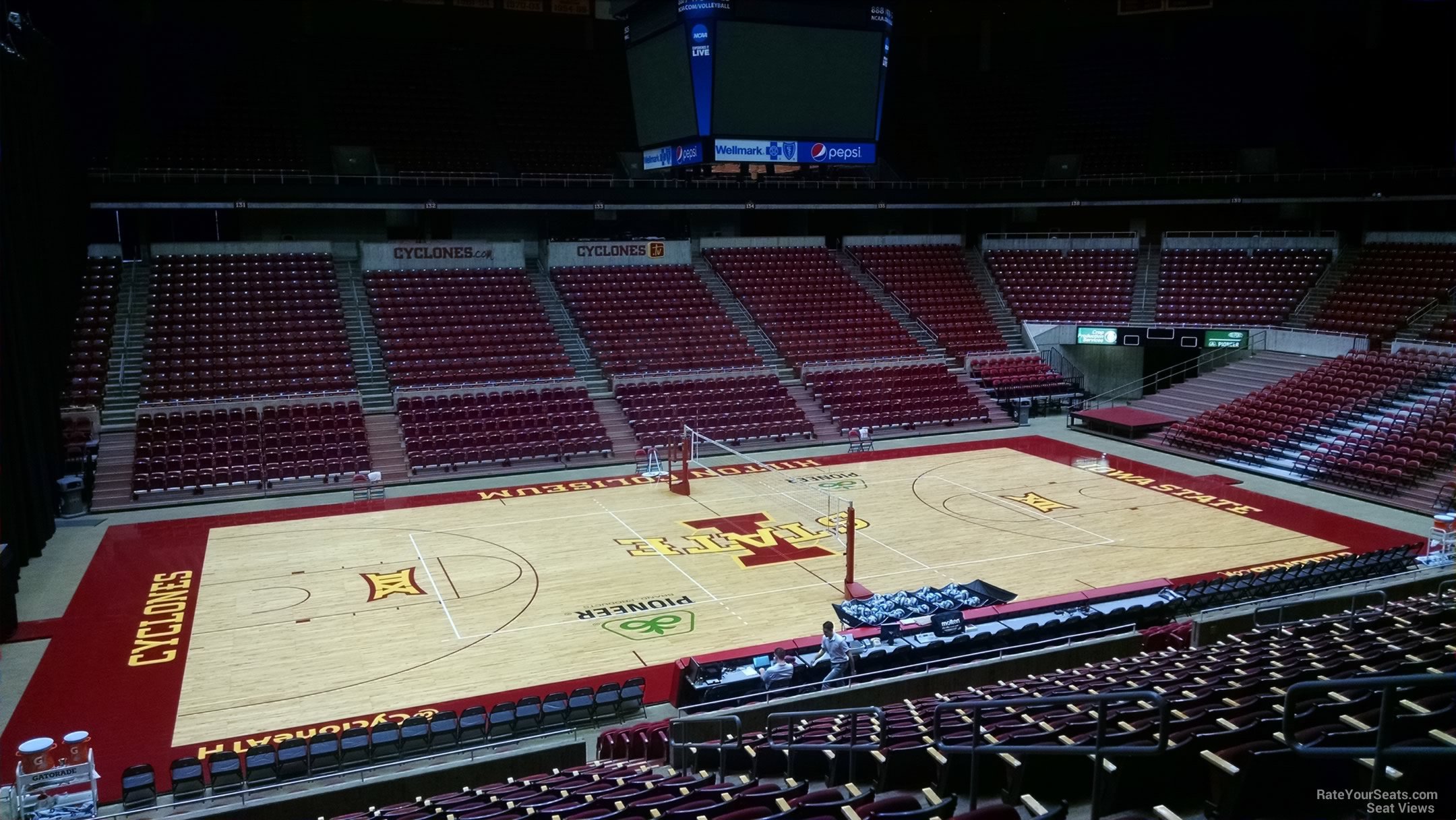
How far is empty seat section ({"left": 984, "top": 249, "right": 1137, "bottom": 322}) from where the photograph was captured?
3588 cm

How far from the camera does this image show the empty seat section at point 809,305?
33.7 metres

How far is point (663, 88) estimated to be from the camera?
26594 millimetres

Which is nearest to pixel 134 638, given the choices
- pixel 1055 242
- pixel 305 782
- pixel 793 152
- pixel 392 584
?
pixel 392 584

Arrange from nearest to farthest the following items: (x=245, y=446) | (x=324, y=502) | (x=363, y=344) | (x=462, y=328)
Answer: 1. (x=324, y=502)
2. (x=245, y=446)
3. (x=363, y=344)
4. (x=462, y=328)

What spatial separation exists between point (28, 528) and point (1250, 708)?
808 inches

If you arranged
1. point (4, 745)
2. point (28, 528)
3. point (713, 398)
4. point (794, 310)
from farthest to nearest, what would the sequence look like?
point (794, 310), point (713, 398), point (28, 528), point (4, 745)

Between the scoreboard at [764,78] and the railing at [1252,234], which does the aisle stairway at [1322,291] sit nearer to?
the railing at [1252,234]

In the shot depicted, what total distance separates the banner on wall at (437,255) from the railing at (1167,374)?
2039 centimetres

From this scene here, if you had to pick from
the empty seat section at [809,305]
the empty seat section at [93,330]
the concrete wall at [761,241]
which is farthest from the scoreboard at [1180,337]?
the empty seat section at [93,330]

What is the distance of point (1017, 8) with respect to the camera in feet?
145

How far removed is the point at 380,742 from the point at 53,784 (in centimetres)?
301

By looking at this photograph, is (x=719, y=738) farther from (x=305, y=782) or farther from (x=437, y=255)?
(x=437, y=255)

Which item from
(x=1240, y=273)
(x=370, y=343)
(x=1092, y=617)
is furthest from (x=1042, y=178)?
(x=1092, y=617)

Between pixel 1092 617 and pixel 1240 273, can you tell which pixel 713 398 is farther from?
pixel 1240 273
